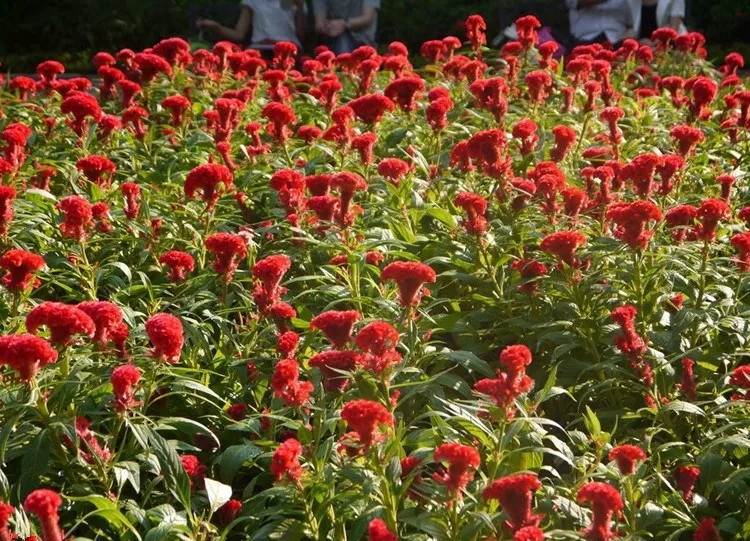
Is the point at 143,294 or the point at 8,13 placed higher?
the point at 143,294

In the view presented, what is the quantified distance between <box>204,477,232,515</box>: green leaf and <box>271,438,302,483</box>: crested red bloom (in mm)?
203

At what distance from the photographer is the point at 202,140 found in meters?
5.54

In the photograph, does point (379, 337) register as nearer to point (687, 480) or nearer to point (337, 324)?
point (337, 324)

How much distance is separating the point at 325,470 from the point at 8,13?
572 inches

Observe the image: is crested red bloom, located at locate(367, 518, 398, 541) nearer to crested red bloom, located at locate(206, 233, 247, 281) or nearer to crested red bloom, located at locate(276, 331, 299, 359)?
crested red bloom, located at locate(276, 331, 299, 359)

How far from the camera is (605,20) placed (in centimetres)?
983

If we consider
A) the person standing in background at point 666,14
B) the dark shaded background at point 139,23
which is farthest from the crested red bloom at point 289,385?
the dark shaded background at point 139,23

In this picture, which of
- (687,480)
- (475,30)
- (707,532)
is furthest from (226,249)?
(475,30)

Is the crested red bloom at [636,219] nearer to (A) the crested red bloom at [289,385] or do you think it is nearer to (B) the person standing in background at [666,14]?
(A) the crested red bloom at [289,385]

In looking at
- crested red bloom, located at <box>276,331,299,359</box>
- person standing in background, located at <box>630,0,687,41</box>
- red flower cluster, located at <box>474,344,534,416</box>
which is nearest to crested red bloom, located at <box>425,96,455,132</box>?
crested red bloom, located at <box>276,331,299,359</box>

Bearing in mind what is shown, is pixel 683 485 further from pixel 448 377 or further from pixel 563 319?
pixel 563 319

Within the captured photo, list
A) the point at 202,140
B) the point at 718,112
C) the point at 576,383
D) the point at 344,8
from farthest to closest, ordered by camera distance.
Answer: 1. the point at 344,8
2. the point at 718,112
3. the point at 202,140
4. the point at 576,383

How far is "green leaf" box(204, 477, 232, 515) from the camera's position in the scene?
261 centimetres

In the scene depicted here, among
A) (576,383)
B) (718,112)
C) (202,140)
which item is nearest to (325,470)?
(576,383)
